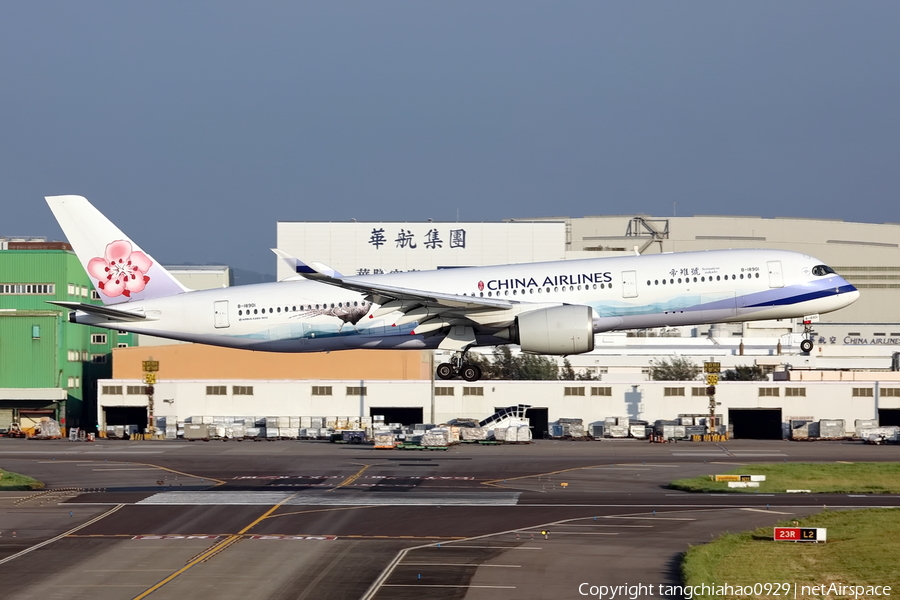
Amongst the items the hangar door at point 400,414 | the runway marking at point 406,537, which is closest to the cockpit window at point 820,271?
the runway marking at point 406,537

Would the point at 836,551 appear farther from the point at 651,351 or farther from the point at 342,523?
the point at 651,351

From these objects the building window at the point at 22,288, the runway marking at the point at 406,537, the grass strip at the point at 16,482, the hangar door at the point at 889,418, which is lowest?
the runway marking at the point at 406,537

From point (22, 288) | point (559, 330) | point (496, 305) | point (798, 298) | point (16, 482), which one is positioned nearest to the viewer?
point (559, 330)

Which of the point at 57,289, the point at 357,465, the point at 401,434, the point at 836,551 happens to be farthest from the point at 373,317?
the point at 57,289

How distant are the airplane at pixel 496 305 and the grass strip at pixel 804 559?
1216 centimetres

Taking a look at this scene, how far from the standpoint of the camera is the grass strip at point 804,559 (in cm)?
3011

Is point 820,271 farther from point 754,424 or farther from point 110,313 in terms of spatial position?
point 754,424

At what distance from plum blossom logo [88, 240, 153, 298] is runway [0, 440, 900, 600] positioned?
970 cm

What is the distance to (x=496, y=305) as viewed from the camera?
4812 cm

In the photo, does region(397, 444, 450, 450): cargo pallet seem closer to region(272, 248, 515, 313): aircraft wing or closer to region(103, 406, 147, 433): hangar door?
region(272, 248, 515, 313): aircraft wing

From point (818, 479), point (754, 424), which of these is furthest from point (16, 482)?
point (754, 424)

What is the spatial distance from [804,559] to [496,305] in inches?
743

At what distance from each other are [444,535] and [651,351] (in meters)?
99.0

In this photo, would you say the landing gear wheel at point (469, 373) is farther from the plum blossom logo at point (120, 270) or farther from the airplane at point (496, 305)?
the plum blossom logo at point (120, 270)
